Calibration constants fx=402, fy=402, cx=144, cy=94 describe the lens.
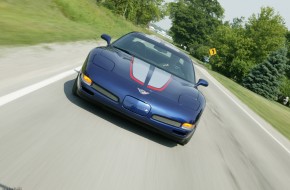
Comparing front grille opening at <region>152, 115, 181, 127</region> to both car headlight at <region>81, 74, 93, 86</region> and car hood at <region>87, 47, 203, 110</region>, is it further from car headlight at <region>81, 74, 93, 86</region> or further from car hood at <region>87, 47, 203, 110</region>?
car headlight at <region>81, 74, 93, 86</region>

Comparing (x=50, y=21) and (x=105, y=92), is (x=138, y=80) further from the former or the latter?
(x=50, y=21)

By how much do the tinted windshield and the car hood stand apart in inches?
12.3

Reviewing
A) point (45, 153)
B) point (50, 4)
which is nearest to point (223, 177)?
point (45, 153)

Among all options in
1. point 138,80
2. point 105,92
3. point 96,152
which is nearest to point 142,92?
point 138,80

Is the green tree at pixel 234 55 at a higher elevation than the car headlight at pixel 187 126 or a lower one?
lower

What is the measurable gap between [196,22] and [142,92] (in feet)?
280

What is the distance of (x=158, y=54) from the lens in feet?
24.3

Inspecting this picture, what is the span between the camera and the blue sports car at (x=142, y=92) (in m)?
5.51

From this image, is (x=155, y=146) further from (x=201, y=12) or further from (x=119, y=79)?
(x=201, y=12)

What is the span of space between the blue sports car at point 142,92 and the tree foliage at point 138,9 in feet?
183

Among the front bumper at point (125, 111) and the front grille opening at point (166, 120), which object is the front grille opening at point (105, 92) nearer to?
the front bumper at point (125, 111)

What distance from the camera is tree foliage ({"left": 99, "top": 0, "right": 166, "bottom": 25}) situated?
62969 mm

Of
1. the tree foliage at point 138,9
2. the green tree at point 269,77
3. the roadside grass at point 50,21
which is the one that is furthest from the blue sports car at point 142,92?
the tree foliage at point 138,9

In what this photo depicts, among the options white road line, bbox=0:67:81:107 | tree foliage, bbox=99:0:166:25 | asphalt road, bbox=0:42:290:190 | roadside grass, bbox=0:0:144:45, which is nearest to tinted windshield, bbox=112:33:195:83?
Result: asphalt road, bbox=0:42:290:190
